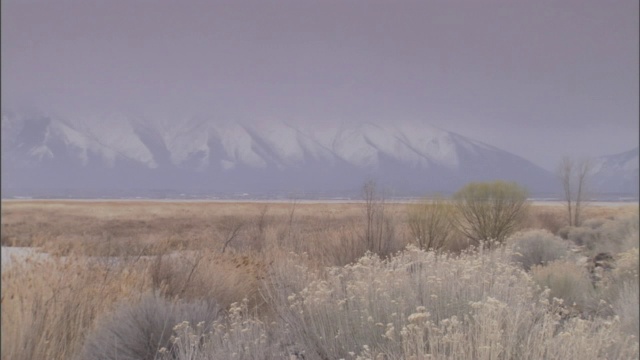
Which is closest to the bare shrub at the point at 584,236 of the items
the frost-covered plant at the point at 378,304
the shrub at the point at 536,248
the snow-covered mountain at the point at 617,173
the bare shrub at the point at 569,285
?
the snow-covered mountain at the point at 617,173

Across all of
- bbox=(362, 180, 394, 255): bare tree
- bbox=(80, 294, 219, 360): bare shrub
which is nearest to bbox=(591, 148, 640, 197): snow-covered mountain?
bbox=(362, 180, 394, 255): bare tree

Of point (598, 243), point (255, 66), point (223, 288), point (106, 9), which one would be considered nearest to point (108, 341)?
point (223, 288)

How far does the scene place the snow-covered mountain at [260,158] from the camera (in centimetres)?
767

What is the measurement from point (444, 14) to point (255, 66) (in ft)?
8.20

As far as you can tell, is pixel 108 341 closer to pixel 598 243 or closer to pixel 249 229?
pixel 249 229

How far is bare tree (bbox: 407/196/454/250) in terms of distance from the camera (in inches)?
318

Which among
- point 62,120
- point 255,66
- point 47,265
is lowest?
point 47,265

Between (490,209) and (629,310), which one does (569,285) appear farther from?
(490,209)

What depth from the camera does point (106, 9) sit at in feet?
20.1

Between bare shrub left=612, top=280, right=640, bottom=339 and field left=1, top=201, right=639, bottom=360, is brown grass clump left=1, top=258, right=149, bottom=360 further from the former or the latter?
bare shrub left=612, top=280, right=640, bottom=339

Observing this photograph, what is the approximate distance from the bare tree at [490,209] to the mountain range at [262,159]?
0.66 feet

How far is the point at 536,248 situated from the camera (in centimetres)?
908

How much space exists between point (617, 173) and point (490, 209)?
2037 mm

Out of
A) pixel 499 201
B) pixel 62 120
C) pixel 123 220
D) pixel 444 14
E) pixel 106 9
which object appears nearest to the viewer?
pixel 106 9
